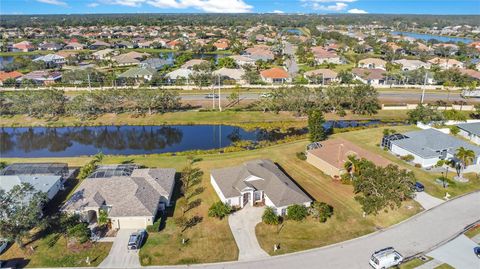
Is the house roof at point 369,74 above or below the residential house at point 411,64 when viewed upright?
below

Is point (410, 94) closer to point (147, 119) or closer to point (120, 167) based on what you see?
point (147, 119)

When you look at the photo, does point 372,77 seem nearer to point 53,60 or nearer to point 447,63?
point 447,63

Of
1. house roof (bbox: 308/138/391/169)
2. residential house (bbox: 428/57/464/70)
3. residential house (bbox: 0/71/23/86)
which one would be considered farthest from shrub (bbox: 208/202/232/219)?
residential house (bbox: 428/57/464/70)

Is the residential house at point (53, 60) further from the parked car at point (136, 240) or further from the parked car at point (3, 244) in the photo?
the parked car at point (136, 240)

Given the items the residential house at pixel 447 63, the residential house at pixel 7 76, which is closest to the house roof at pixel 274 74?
the residential house at pixel 447 63

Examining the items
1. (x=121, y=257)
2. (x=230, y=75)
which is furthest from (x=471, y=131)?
(x=230, y=75)

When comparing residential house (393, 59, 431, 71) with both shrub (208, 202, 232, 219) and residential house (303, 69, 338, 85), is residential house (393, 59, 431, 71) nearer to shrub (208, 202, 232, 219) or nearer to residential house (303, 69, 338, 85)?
residential house (303, 69, 338, 85)

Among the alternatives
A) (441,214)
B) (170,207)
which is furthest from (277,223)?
(441,214)
